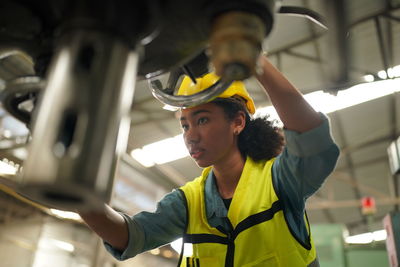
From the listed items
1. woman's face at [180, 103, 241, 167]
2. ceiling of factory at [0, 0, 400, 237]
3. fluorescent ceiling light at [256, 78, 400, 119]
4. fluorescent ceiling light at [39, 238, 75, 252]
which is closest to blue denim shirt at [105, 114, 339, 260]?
woman's face at [180, 103, 241, 167]

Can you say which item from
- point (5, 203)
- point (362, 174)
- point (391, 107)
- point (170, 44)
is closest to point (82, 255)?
point (5, 203)

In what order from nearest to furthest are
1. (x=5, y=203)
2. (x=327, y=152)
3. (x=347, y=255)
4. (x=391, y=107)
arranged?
(x=327, y=152), (x=347, y=255), (x=391, y=107), (x=5, y=203)

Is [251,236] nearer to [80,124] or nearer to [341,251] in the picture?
[80,124]

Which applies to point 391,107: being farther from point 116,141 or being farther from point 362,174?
point 116,141

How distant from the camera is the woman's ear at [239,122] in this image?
1.12 meters

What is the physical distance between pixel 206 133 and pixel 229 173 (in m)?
0.16

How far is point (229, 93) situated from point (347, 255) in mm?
2352

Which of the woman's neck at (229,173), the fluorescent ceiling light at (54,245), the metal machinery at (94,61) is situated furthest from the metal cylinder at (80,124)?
the fluorescent ceiling light at (54,245)

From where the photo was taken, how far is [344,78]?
0.40m

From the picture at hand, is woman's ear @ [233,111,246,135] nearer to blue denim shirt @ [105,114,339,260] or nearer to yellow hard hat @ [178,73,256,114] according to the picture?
yellow hard hat @ [178,73,256,114]

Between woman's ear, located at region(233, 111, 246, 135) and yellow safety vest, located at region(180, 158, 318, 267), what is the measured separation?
14 cm

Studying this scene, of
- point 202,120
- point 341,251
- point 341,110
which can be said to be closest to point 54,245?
point 341,110

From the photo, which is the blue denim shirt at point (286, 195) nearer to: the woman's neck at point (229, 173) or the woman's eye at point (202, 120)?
the woman's neck at point (229, 173)

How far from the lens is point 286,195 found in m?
0.90
